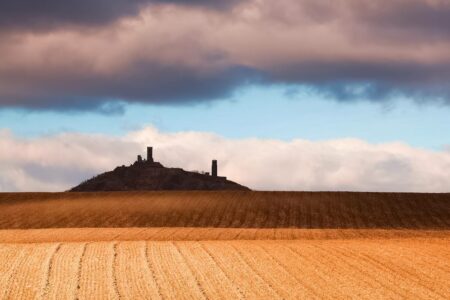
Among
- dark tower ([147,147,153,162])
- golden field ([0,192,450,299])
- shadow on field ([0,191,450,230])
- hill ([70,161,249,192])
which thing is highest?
dark tower ([147,147,153,162])

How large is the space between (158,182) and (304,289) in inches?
3333

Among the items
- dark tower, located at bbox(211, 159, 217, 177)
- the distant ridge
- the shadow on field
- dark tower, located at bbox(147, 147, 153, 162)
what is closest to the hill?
the distant ridge

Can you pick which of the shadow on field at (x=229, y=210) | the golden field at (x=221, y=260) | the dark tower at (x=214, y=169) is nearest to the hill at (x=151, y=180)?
the dark tower at (x=214, y=169)

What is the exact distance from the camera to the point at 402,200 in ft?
230

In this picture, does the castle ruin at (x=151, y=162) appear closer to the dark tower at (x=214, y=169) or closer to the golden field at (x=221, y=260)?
the dark tower at (x=214, y=169)

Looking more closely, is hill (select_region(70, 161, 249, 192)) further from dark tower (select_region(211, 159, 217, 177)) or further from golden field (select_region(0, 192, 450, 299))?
golden field (select_region(0, 192, 450, 299))

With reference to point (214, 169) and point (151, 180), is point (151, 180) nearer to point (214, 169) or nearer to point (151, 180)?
point (151, 180)

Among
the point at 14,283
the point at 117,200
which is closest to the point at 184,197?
the point at 117,200

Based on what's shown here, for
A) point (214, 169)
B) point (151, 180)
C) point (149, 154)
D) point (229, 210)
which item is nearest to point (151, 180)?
point (151, 180)

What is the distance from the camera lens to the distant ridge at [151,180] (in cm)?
10438

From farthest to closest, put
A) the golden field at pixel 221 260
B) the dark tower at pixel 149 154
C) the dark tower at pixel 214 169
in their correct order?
the dark tower at pixel 149 154, the dark tower at pixel 214 169, the golden field at pixel 221 260

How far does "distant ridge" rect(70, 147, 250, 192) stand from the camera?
104 meters

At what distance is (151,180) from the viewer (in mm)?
105375

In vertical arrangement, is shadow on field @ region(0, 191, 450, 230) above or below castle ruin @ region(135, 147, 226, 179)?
below
